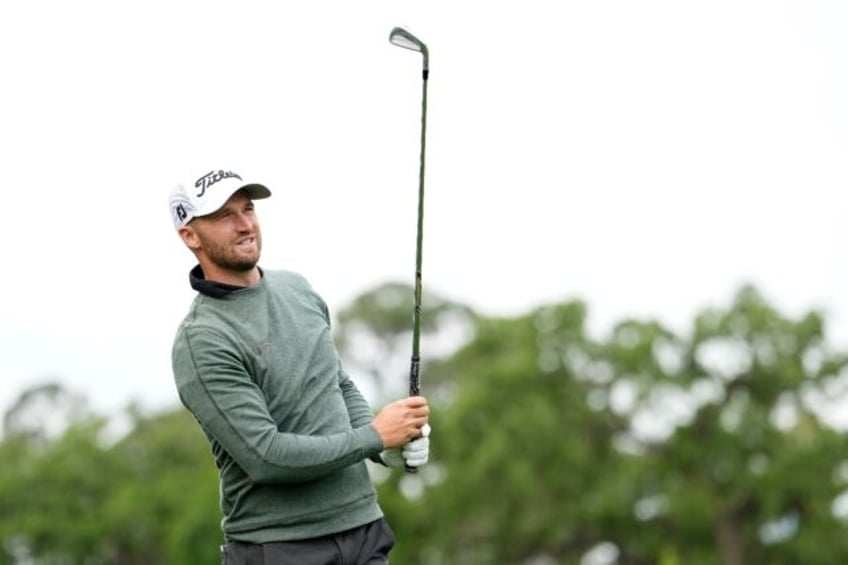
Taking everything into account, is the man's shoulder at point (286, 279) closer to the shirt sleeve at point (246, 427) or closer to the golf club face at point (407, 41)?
the shirt sleeve at point (246, 427)

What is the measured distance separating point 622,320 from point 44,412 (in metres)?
27.9

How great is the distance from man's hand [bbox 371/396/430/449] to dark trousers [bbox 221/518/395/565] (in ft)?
1.24

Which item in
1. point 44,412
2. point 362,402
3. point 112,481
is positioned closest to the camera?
point 362,402

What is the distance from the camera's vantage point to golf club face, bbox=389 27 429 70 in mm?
7016

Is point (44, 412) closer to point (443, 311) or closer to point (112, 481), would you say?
point (112, 481)

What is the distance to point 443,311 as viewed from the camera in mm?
75000

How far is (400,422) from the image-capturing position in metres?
6.34

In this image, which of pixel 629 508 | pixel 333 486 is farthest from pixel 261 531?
pixel 629 508

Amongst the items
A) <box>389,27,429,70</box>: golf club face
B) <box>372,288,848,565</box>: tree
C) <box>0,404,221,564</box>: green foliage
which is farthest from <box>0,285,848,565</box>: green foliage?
<box>389,27,429,70</box>: golf club face

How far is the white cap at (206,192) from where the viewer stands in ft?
20.6

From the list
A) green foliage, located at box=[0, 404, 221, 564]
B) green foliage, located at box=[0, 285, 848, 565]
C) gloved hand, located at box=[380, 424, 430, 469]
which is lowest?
green foliage, located at box=[0, 404, 221, 564]

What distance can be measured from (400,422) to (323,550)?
1.77ft

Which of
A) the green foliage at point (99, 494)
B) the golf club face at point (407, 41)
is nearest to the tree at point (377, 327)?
the green foliage at point (99, 494)

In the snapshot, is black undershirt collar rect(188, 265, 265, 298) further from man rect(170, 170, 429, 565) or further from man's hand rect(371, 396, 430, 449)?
man's hand rect(371, 396, 430, 449)
